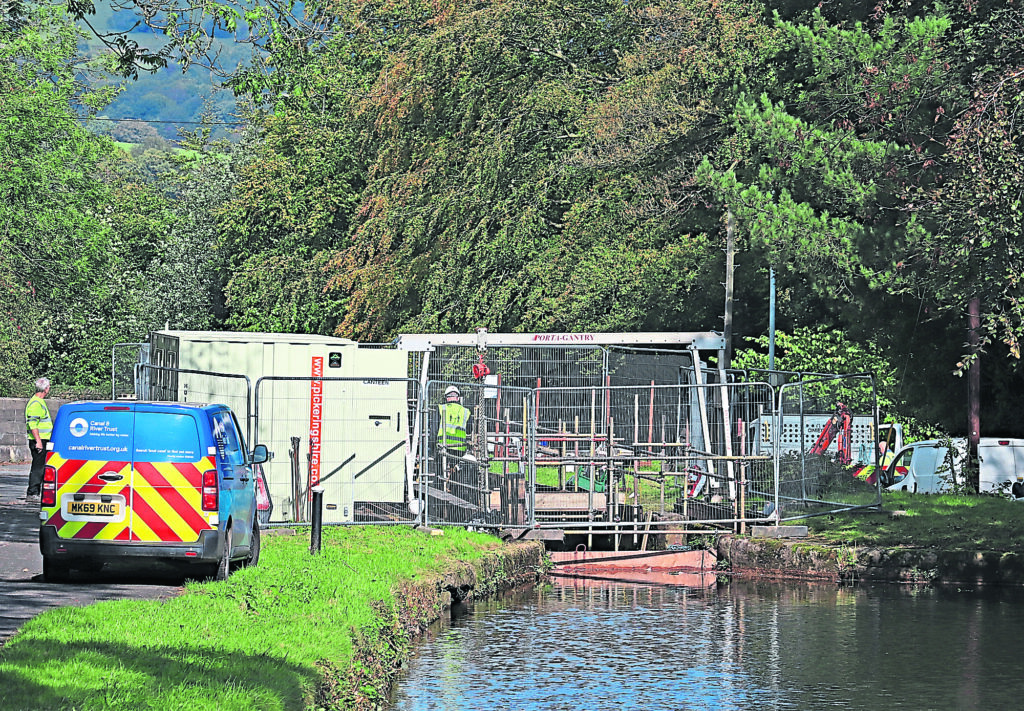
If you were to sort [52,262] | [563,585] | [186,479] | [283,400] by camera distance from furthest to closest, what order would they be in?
[52,262], [283,400], [563,585], [186,479]

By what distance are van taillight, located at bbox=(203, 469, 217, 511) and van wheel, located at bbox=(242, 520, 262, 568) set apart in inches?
60.3

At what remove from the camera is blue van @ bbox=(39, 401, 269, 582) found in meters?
14.0

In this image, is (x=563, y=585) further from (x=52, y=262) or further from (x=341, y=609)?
(x=52, y=262)

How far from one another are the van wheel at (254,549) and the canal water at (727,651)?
2.28 metres

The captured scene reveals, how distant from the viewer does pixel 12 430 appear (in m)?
36.0

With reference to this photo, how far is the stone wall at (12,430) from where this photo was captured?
35.6 metres

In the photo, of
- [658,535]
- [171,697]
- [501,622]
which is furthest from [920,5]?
[171,697]

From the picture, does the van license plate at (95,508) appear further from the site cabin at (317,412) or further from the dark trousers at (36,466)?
the dark trousers at (36,466)

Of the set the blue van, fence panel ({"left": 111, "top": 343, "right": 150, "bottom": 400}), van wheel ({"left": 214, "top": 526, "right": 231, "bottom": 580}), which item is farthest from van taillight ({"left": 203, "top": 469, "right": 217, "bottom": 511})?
fence panel ({"left": 111, "top": 343, "right": 150, "bottom": 400})

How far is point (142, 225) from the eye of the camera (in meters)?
65.1

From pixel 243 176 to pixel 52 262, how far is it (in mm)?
20600

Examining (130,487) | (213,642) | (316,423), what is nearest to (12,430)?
(316,423)

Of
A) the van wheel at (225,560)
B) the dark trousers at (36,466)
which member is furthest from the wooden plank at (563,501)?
the van wheel at (225,560)

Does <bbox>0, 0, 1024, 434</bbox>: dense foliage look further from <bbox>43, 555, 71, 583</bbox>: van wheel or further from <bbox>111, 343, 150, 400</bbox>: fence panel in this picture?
<bbox>43, 555, 71, 583</bbox>: van wheel
